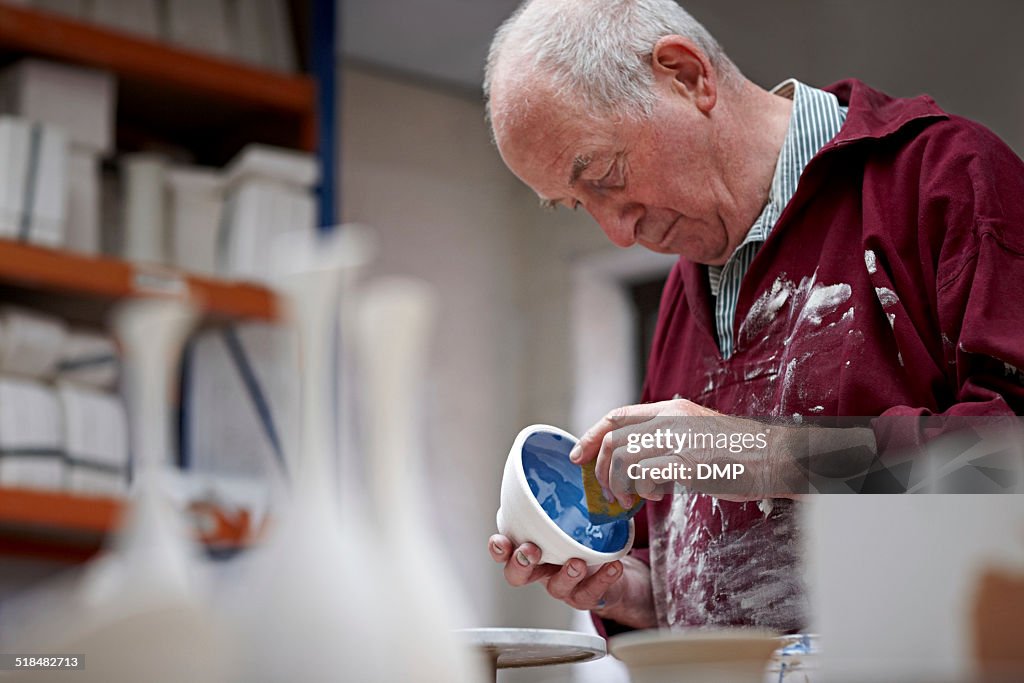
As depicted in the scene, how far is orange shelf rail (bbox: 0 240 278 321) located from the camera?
255cm

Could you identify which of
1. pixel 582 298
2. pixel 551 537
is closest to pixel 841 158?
pixel 551 537

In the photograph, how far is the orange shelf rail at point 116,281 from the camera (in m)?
2.55

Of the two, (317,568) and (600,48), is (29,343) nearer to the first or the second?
(600,48)

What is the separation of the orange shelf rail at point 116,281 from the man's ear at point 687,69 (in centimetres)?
150

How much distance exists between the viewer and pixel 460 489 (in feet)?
12.8

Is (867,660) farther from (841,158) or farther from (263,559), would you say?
(841,158)

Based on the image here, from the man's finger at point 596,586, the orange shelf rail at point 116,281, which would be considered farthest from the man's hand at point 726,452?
the orange shelf rail at point 116,281

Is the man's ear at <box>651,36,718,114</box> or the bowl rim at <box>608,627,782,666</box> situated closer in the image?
the bowl rim at <box>608,627,782,666</box>

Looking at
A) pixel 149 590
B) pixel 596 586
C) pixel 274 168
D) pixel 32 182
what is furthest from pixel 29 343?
pixel 149 590

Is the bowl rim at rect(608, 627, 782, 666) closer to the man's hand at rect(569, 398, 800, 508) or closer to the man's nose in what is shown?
the man's hand at rect(569, 398, 800, 508)

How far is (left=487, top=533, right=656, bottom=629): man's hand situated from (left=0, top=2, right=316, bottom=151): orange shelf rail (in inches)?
71.4

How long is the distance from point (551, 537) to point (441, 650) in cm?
60

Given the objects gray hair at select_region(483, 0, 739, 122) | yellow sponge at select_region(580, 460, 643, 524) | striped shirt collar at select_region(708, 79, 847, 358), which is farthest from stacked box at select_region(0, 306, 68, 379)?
yellow sponge at select_region(580, 460, 643, 524)

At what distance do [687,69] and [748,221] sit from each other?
200mm
